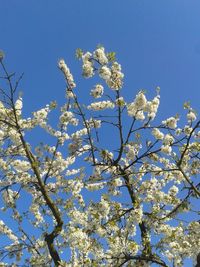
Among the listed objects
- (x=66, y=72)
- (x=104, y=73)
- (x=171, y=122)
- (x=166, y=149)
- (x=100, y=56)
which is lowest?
(x=166, y=149)

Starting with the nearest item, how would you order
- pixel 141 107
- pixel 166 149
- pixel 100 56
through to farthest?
pixel 141 107
pixel 100 56
pixel 166 149

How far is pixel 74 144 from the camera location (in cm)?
1347

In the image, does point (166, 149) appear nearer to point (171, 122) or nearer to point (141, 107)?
point (171, 122)

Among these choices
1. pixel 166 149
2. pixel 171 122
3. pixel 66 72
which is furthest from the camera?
pixel 66 72

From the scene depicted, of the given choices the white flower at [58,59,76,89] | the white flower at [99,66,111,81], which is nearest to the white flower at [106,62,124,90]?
the white flower at [99,66,111,81]

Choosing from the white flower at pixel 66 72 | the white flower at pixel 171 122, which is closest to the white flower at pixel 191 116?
the white flower at pixel 171 122

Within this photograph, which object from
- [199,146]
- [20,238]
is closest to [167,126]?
[199,146]

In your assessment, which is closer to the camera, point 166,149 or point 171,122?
point 166,149

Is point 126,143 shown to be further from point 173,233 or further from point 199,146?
point 173,233

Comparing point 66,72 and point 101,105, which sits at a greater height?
point 66,72

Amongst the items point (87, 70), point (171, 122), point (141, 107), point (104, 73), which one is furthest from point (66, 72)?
point (171, 122)

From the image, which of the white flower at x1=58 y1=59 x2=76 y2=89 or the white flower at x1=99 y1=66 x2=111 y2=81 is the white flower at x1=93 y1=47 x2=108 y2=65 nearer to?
the white flower at x1=99 y1=66 x2=111 y2=81

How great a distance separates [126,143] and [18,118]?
330 cm

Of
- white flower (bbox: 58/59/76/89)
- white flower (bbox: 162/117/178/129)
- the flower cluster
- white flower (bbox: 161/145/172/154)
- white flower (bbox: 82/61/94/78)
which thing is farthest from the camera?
white flower (bbox: 58/59/76/89)
